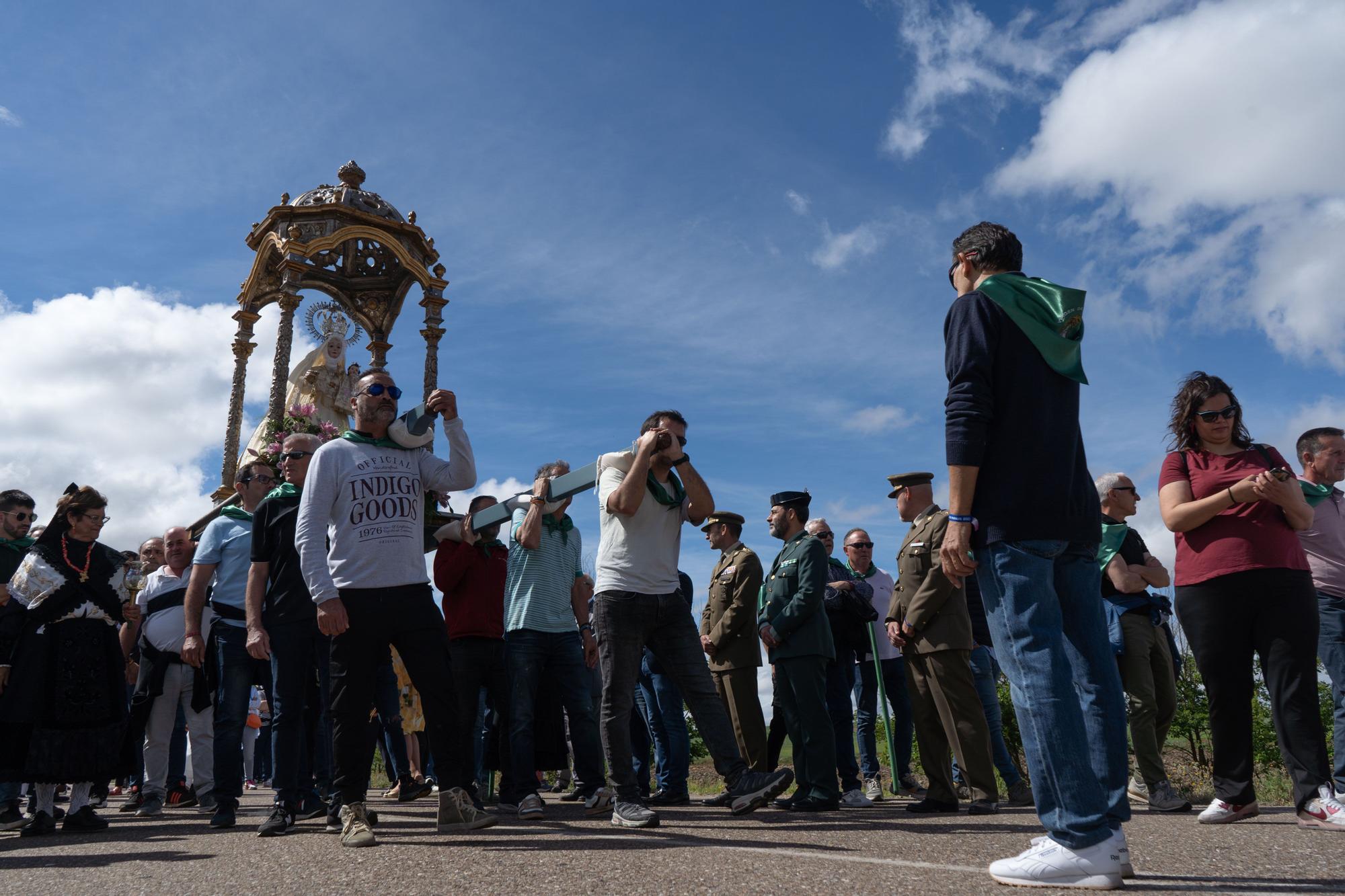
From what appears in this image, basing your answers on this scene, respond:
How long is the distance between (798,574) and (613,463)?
5.61 ft

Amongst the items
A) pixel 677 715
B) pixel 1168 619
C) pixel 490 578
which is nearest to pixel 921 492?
pixel 1168 619

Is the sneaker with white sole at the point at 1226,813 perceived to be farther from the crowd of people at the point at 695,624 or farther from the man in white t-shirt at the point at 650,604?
the man in white t-shirt at the point at 650,604

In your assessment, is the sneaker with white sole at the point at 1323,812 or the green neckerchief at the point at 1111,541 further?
the green neckerchief at the point at 1111,541

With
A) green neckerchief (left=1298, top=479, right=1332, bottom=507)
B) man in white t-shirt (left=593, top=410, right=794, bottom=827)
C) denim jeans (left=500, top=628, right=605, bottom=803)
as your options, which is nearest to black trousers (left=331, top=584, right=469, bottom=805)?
man in white t-shirt (left=593, top=410, right=794, bottom=827)

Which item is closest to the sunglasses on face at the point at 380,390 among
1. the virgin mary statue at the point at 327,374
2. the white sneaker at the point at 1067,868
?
the white sneaker at the point at 1067,868

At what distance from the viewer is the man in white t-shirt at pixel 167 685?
6.95 m

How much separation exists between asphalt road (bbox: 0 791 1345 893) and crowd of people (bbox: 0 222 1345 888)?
0.23 m

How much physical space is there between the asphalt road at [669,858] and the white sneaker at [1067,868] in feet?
0.26

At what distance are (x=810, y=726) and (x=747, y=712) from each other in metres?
1.04

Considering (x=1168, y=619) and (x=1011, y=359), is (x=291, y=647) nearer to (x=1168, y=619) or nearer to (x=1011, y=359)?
(x=1011, y=359)

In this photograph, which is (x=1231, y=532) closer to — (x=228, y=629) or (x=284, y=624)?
(x=284, y=624)

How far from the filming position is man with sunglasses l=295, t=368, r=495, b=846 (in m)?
4.40

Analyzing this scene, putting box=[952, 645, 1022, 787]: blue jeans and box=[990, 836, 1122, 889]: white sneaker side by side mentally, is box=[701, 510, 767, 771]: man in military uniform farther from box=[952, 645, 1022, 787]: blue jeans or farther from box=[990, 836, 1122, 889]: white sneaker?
box=[990, 836, 1122, 889]: white sneaker

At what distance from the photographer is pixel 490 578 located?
21.2 feet
